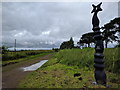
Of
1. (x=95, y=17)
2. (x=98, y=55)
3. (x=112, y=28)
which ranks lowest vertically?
(x=98, y=55)

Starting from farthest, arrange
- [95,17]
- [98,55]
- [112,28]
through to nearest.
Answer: [112,28]
[95,17]
[98,55]

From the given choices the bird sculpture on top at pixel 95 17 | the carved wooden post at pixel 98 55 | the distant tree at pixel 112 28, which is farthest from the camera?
the distant tree at pixel 112 28

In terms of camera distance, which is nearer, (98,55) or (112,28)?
(98,55)

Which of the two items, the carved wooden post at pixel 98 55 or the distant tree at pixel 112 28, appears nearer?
the carved wooden post at pixel 98 55

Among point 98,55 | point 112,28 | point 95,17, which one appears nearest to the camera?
point 98,55

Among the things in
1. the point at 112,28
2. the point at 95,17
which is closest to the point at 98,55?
the point at 95,17

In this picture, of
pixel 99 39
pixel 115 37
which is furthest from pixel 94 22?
pixel 115 37

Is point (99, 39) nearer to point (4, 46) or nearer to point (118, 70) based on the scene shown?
point (118, 70)

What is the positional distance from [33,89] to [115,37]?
28.4 metres

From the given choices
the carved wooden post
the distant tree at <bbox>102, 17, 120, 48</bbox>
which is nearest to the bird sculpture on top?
the carved wooden post

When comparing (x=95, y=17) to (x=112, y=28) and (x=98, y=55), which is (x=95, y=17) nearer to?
(x=98, y=55)

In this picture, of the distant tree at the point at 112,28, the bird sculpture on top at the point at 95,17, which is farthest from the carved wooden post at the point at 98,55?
the distant tree at the point at 112,28

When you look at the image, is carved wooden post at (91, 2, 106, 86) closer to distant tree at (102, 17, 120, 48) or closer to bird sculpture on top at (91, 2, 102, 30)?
bird sculpture on top at (91, 2, 102, 30)

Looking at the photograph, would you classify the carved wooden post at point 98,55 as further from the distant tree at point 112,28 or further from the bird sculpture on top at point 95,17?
the distant tree at point 112,28
